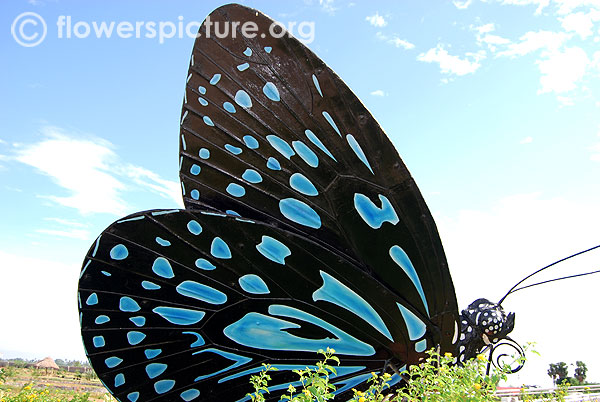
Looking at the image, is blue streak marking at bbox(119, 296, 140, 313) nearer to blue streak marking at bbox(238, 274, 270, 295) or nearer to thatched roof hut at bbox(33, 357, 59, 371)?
blue streak marking at bbox(238, 274, 270, 295)

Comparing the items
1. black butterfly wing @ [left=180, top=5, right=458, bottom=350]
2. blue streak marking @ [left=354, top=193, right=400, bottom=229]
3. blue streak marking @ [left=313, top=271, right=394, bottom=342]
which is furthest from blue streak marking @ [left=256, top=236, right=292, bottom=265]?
blue streak marking @ [left=354, top=193, right=400, bottom=229]

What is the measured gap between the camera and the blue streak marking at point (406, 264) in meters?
2.40

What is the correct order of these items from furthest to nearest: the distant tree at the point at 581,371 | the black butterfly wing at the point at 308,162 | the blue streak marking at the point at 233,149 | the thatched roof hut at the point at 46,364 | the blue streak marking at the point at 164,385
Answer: the thatched roof hut at the point at 46,364, the distant tree at the point at 581,371, the blue streak marking at the point at 233,149, the blue streak marking at the point at 164,385, the black butterfly wing at the point at 308,162

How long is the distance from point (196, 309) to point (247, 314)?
1.00ft

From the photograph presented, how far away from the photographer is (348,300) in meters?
2.49

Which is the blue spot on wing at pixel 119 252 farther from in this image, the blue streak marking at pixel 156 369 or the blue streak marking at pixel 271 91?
the blue streak marking at pixel 271 91

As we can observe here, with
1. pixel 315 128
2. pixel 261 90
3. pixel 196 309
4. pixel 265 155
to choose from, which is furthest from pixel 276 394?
pixel 261 90

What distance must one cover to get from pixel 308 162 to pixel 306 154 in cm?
5

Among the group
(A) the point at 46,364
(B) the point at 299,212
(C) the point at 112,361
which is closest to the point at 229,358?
(C) the point at 112,361

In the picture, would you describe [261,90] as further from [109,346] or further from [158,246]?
[109,346]

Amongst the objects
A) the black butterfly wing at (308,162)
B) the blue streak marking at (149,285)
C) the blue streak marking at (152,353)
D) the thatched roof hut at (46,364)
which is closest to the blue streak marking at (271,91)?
the black butterfly wing at (308,162)

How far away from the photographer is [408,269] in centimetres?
241

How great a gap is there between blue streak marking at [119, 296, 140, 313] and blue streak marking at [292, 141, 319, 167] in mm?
1324

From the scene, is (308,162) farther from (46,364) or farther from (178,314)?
(46,364)
